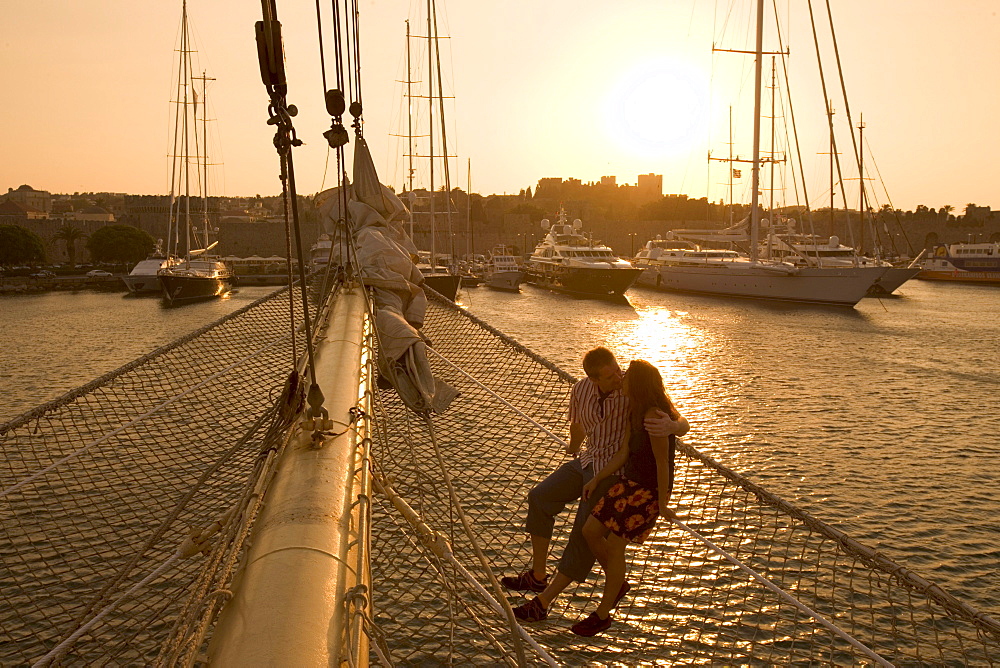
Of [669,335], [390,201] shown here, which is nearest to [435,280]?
[669,335]

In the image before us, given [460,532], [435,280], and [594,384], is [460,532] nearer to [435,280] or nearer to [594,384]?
[594,384]

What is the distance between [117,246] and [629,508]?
5047 centimetres

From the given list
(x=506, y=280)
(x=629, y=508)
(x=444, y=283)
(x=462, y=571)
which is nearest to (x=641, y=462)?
(x=629, y=508)

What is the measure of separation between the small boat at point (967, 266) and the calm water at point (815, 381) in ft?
50.5

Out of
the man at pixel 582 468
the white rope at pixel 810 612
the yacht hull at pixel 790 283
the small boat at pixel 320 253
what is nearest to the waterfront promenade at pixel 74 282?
the small boat at pixel 320 253

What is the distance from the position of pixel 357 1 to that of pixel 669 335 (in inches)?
669

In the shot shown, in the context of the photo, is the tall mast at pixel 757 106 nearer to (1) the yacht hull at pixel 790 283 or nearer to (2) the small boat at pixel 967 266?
(1) the yacht hull at pixel 790 283

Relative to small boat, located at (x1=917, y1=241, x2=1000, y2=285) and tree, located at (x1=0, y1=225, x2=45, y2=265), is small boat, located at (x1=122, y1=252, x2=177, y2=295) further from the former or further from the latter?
small boat, located at (x1=917, y1=241, x2=1000, y2=285)

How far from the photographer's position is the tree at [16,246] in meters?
42.0

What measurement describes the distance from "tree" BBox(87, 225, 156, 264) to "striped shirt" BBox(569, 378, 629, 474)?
1950 inches

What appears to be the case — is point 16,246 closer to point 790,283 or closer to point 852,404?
point 790,283

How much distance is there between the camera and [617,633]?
502 cm

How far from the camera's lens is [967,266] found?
44969 millimetres

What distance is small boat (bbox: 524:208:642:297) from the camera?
32.1m
